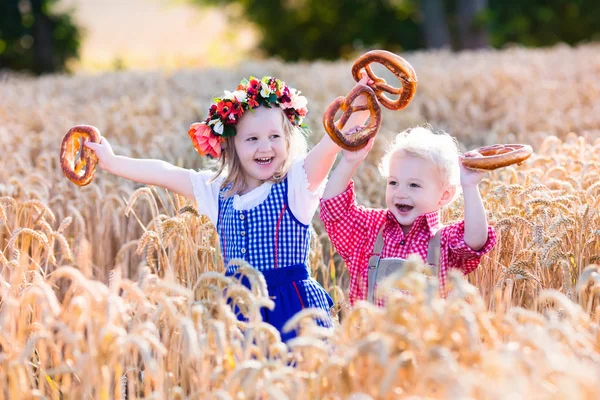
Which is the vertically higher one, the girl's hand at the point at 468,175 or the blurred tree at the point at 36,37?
the blurred tree at the point at 36,37

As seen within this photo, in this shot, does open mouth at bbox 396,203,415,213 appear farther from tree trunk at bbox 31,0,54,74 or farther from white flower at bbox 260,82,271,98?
tree trunk at bbox 31,0,54,74

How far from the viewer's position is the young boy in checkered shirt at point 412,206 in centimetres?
305

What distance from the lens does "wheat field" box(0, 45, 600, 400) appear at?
2066mm

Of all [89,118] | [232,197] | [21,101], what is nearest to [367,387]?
[232,197]

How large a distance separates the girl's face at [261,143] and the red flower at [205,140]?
82mm

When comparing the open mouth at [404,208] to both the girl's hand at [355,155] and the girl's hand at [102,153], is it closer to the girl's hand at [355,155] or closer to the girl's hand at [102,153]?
the girl's hand at [355,155]

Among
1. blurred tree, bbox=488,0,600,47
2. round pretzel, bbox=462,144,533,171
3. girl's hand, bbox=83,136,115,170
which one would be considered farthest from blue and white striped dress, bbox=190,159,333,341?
blurred tree, bbox=488,0,600,47

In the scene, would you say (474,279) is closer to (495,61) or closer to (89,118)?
(89,118)

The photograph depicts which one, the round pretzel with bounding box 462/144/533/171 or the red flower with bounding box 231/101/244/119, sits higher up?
the red flower with bounding box 231/101/244/119

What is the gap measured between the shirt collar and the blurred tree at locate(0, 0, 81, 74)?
20999 mm

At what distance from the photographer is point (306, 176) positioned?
320cm

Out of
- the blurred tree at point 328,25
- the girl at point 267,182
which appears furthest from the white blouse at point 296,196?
the blurred tree at point 328,25

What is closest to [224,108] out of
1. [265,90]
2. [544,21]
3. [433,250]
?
[265,90]

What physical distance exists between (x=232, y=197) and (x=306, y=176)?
34cm
